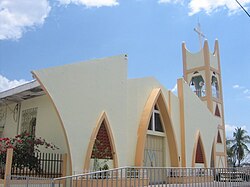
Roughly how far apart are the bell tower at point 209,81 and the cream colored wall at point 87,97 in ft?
48.8

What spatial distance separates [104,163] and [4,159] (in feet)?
12.9

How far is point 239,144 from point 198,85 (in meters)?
18.9

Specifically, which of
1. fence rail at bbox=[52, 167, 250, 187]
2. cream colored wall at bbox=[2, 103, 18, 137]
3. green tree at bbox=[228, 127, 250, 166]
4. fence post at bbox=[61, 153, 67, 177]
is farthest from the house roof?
green tree at bbox=[228, 127, 250, 166]

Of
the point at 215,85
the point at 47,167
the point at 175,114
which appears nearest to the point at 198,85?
the point at 215,85

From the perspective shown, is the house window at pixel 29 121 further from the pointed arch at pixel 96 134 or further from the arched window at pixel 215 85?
the arched window at pixel 215 85

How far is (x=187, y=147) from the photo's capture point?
61.6ft

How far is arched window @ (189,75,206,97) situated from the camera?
95.3 feet

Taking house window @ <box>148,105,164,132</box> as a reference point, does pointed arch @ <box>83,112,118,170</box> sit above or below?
below

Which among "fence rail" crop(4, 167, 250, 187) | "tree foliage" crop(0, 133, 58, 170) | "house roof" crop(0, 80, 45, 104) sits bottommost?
"fence rail" crop(4, 167, 250, 187)

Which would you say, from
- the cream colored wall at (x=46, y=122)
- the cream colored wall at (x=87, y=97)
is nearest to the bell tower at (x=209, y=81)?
the cream colored wall at (x=87, y=97)

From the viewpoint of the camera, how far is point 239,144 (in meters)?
45.0

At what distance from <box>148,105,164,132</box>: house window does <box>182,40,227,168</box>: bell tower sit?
37.1 ft

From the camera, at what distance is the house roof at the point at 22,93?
49.5ft

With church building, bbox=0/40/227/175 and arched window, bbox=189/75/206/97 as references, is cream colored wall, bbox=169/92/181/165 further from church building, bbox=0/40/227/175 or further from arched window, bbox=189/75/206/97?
arched window, bbox=189/75/206/97
